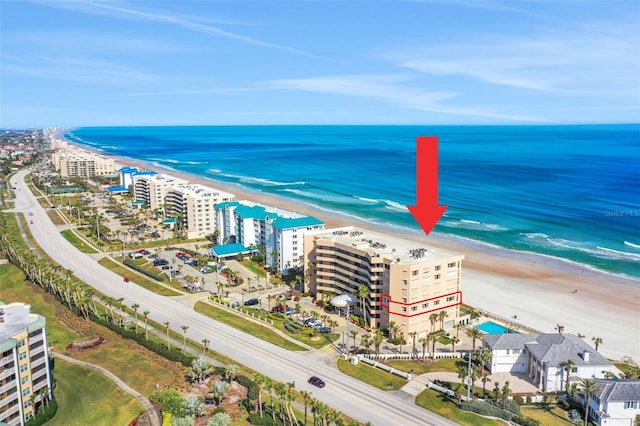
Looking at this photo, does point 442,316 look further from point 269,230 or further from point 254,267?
point 269,230

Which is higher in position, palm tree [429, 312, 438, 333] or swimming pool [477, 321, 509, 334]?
palm tree [429, 312, 438, 333]

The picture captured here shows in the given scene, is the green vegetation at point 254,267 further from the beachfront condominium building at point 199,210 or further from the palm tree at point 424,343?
the palm tree at point 424,343

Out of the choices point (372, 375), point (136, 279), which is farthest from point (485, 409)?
point (136, 279)

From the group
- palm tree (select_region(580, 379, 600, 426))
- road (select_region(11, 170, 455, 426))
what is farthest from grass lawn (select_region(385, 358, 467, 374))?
palm tree (select_region(580, 379, 600, 426))

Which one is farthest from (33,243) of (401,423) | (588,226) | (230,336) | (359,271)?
(588,226)

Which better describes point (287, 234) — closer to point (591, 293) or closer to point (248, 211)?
point (248, 211)

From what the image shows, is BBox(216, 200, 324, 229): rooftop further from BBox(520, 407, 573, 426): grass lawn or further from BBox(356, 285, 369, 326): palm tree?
BBox(520, 407, 573, 426): grass lawn

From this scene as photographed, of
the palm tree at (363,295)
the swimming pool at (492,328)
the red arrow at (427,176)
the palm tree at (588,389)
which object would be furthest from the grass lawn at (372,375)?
the swimming pool at (492,328)
